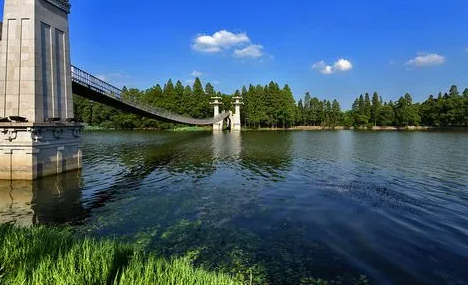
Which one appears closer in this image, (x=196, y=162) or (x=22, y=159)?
(x=22, y=159)

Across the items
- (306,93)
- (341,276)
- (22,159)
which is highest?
(306,93)

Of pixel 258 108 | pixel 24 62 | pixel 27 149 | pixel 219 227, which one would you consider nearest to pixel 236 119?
pixel 258 108

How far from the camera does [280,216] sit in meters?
15.0

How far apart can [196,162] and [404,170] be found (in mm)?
19953

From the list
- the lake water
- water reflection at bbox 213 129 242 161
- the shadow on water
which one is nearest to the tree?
water reflection at bbox 213 129 242 161

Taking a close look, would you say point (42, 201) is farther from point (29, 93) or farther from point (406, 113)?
point (406, 113)

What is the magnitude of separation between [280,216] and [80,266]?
9803 millimetres

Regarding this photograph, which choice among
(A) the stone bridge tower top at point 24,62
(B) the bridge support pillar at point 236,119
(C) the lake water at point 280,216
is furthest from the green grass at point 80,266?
(B) the bridge support pillar at point 236,119

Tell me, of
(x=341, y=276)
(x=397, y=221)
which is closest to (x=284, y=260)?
(x=341, y=276)

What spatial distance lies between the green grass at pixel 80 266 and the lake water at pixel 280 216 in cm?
294

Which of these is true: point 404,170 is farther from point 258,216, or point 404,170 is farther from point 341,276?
point 341,276

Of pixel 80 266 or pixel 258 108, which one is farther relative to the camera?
pixel 258 108

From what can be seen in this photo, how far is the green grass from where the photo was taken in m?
6.29

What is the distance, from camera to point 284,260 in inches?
399
